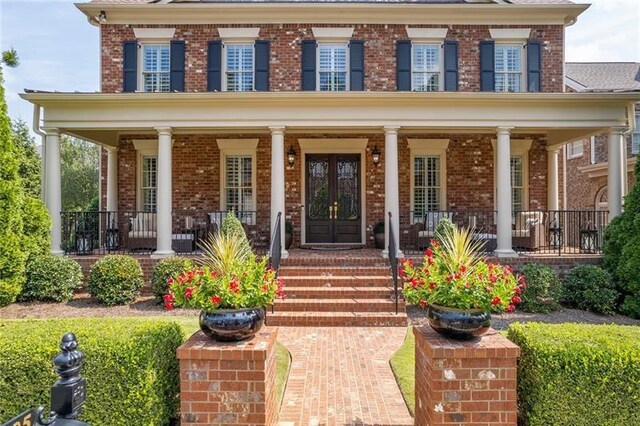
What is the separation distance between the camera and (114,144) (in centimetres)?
1172

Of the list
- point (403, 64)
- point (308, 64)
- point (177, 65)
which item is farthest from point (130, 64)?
point (403, 64)

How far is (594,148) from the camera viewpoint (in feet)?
59.2

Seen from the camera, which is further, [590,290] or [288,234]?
[288,234]

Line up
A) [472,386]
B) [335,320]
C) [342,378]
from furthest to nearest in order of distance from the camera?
1. [335,320]
2. [342,378]
3. [472,386]

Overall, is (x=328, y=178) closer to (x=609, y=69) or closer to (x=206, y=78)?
(x=206, y=78)

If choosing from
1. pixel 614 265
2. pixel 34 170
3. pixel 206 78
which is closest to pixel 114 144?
pixel 206 78

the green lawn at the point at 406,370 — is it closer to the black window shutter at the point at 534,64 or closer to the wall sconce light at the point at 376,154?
the wall sconce light at the point at 376,154

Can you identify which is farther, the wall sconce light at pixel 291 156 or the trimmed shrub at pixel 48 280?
the wall sconce light at pixel 291 156

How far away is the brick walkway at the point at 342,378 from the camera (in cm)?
392

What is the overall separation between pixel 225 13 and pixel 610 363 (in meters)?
12.4

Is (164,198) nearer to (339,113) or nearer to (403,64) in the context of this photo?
(339,113)

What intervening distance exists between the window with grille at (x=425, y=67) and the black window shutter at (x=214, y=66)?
5.79 meters

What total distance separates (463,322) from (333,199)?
30.0ft

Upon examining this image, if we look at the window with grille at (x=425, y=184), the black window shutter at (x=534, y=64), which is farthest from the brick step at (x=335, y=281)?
the black window shutter at (x=534, y=64)
